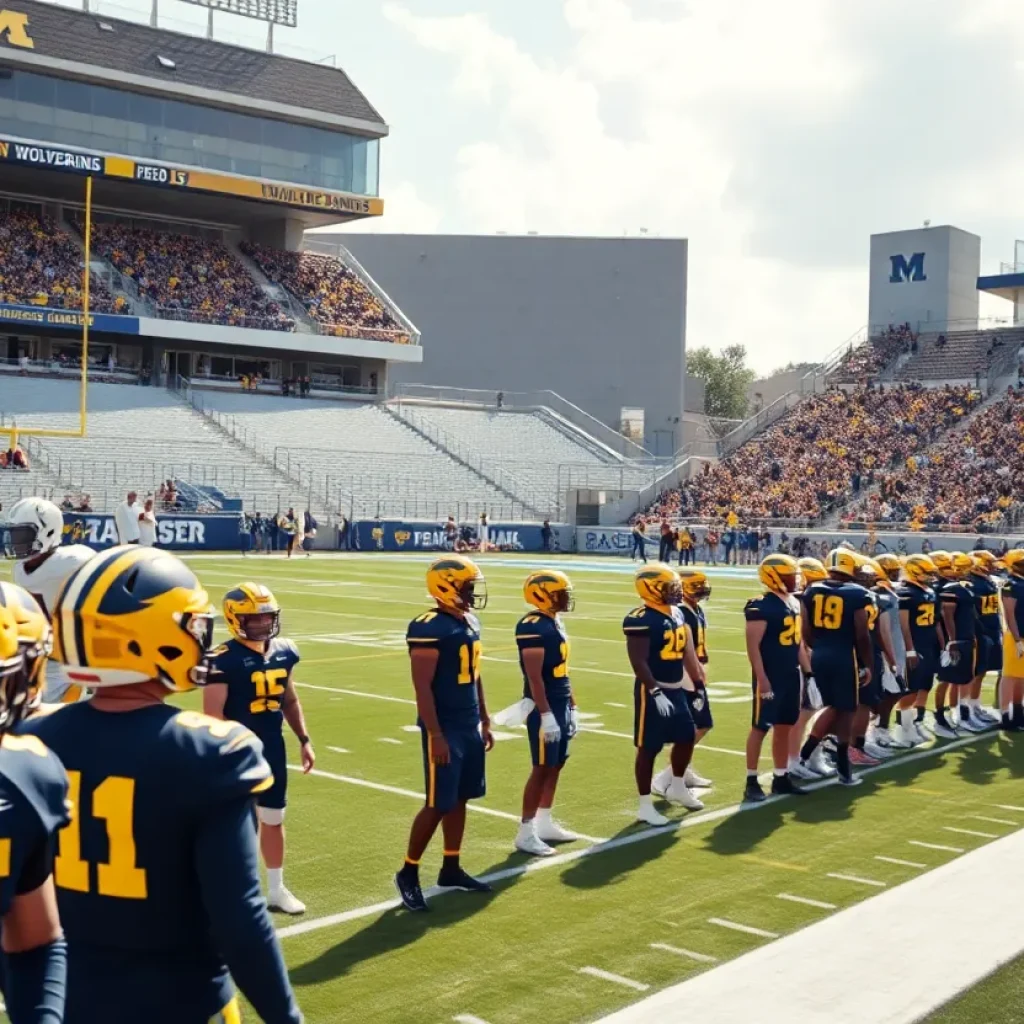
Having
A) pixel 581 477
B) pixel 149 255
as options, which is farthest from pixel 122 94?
pixel 581 477

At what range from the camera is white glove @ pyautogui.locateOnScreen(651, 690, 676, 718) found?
787 cm

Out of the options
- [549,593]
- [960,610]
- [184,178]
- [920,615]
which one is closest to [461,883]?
[549,593]

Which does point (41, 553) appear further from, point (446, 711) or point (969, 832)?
point (969, 832)

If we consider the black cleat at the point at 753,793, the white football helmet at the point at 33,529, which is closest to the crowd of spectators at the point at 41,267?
the white football helmet at the point at 33,529

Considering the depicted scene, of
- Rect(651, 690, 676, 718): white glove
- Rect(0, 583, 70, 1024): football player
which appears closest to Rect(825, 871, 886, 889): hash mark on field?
Rect(651, 690, 676, 718): white glove

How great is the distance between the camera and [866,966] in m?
5.56

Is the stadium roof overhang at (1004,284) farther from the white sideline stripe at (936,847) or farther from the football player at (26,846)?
the football player at (26,846)

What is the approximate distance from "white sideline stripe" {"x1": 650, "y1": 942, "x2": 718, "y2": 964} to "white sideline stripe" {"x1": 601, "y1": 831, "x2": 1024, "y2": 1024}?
0.34 feet

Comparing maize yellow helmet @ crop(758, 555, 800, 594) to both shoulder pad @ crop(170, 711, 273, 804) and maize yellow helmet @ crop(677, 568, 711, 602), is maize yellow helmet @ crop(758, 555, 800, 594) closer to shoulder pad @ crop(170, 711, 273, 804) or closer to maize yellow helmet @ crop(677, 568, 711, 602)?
maize yellow helmet @ crop(677, 568, 711, 602)

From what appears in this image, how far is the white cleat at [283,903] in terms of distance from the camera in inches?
244

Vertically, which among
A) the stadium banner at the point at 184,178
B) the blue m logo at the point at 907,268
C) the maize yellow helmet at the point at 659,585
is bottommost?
the maize yellow helmet at the point at 659,585

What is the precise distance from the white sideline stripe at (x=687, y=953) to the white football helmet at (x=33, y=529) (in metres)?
3.79

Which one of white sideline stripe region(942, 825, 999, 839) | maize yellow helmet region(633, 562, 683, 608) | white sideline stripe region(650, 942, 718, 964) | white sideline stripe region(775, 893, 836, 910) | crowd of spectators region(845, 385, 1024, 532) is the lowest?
white sideline stripe region(650, 942, 718, 964)

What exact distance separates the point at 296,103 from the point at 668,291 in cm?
1832
